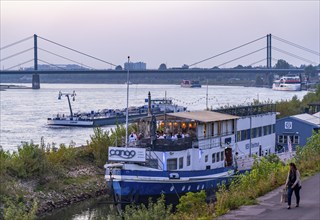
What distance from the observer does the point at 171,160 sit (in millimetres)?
18688

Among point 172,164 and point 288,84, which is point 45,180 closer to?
point 172,164

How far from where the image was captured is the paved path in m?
9.04

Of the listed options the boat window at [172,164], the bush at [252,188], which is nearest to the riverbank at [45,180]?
the boat window at [172,164]

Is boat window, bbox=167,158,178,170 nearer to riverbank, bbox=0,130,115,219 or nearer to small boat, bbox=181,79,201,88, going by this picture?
riverbank, bbox=0,130,115,219

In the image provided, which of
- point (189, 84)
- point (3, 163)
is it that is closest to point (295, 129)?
point (3, 163)

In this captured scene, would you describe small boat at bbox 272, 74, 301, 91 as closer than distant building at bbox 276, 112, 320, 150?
No

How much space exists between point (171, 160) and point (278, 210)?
926 centimetres

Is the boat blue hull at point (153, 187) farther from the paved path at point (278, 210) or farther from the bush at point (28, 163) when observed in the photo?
the paved path at point (278, 210)

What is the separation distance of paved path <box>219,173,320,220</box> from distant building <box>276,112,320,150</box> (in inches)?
573

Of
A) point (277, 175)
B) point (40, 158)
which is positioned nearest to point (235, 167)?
point (40, 158)

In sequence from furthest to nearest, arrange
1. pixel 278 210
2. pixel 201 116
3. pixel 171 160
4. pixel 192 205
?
pixel 201 116, pixel 171 160, pixel 192 205, pixel 278 210

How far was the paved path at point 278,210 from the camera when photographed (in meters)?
9.04

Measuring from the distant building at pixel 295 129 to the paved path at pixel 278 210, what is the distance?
1455cm

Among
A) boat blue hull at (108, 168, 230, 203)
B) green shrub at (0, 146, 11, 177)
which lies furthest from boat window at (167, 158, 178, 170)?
green shrub at (0, 146, 11, 177)
